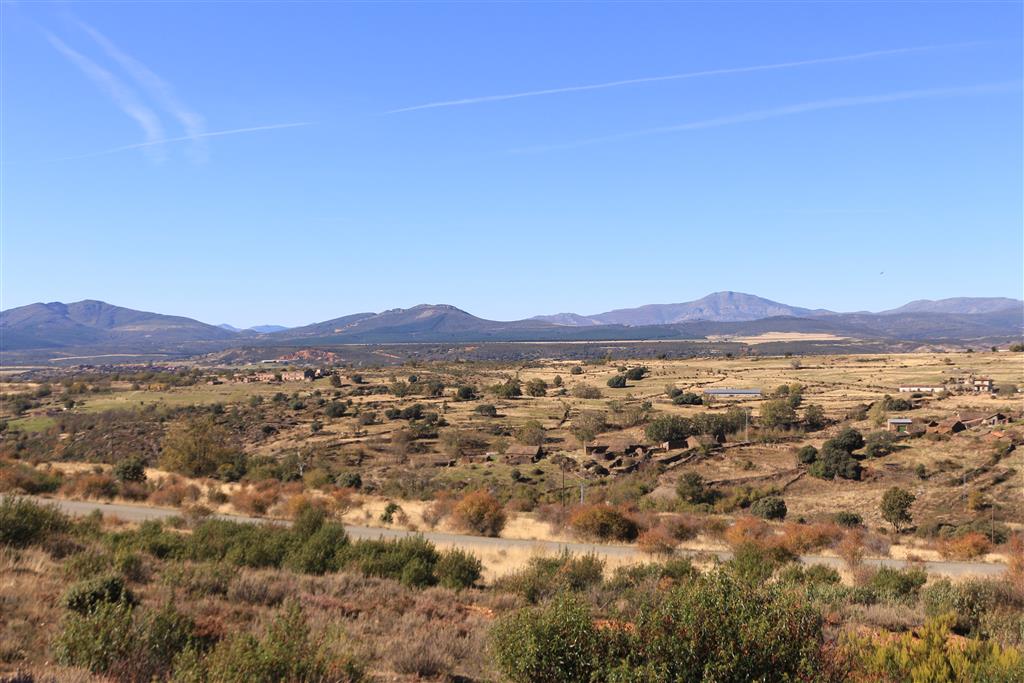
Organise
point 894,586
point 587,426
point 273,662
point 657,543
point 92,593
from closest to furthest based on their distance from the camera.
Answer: point 273,662
point 92,593
point 894,586
point 657,543
point 587,426

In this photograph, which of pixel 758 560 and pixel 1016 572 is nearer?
pixel 1016 572

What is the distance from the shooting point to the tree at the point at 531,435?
49906mm

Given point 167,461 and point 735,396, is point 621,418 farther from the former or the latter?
point 167,461

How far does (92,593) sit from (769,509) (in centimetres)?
2831

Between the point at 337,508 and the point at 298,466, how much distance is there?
51.3ft

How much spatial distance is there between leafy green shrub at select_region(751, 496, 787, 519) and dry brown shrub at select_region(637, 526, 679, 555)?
39.1ft

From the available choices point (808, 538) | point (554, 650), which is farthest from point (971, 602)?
point (554, 650)

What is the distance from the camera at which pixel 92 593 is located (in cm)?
862

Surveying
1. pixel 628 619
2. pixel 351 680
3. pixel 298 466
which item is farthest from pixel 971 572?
pixel 298 466

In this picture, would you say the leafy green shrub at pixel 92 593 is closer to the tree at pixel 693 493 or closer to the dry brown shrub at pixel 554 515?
the dry brown shrub at pixel 554 515

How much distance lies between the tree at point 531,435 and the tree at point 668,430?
26.7 ft

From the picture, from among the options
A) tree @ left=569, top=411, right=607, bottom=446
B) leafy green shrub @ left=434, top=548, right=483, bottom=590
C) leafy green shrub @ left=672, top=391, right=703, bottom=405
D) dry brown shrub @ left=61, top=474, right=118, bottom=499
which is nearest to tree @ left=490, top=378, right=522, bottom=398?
tree @ left=569, top=411, right=607, bottom=446

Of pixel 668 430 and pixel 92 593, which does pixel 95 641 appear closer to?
pixel 92 593

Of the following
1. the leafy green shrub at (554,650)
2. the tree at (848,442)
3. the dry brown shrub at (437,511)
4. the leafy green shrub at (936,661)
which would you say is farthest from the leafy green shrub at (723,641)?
the tree at (848,442)
